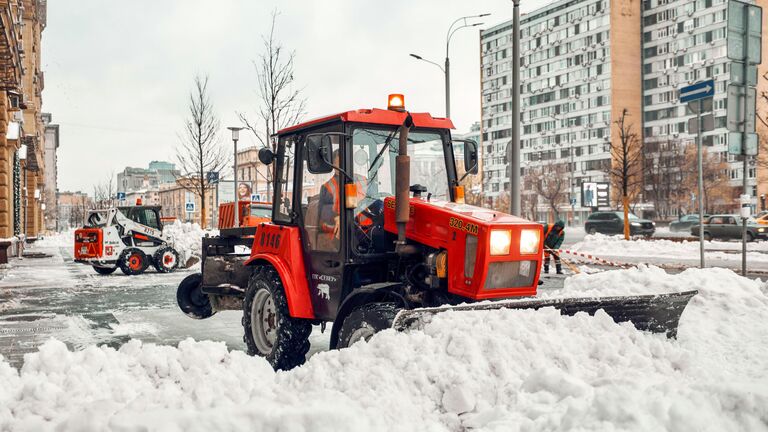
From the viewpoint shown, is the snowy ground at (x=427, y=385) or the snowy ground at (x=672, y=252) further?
the snowy ground at (x=672, y=252)

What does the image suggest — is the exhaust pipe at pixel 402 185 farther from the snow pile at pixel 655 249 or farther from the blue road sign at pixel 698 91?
Answer: the snow pile at pixel 655 249

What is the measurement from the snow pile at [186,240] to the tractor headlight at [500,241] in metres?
15.1

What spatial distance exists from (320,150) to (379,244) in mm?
958

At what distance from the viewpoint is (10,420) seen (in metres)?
3.92

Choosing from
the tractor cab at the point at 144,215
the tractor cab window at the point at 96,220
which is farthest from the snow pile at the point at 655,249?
the tractor cab window at the point at 96,220

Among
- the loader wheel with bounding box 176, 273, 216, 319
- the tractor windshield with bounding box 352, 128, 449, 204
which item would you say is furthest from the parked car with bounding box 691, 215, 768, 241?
the tractor windshield with bounding box 352, 128, 449, 204

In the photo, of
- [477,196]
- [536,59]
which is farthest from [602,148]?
[477,196]

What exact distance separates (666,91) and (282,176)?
88432mm

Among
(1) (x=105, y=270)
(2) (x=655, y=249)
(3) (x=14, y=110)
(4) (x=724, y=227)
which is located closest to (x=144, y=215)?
(1) (x=105, y=270)

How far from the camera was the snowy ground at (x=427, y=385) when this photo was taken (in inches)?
143

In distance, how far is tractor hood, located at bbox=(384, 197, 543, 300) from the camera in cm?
526

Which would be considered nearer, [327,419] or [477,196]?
[327,419]

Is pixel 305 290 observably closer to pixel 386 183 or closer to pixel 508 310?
pixel 386 183

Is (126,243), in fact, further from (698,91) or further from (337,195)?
(337,195)
